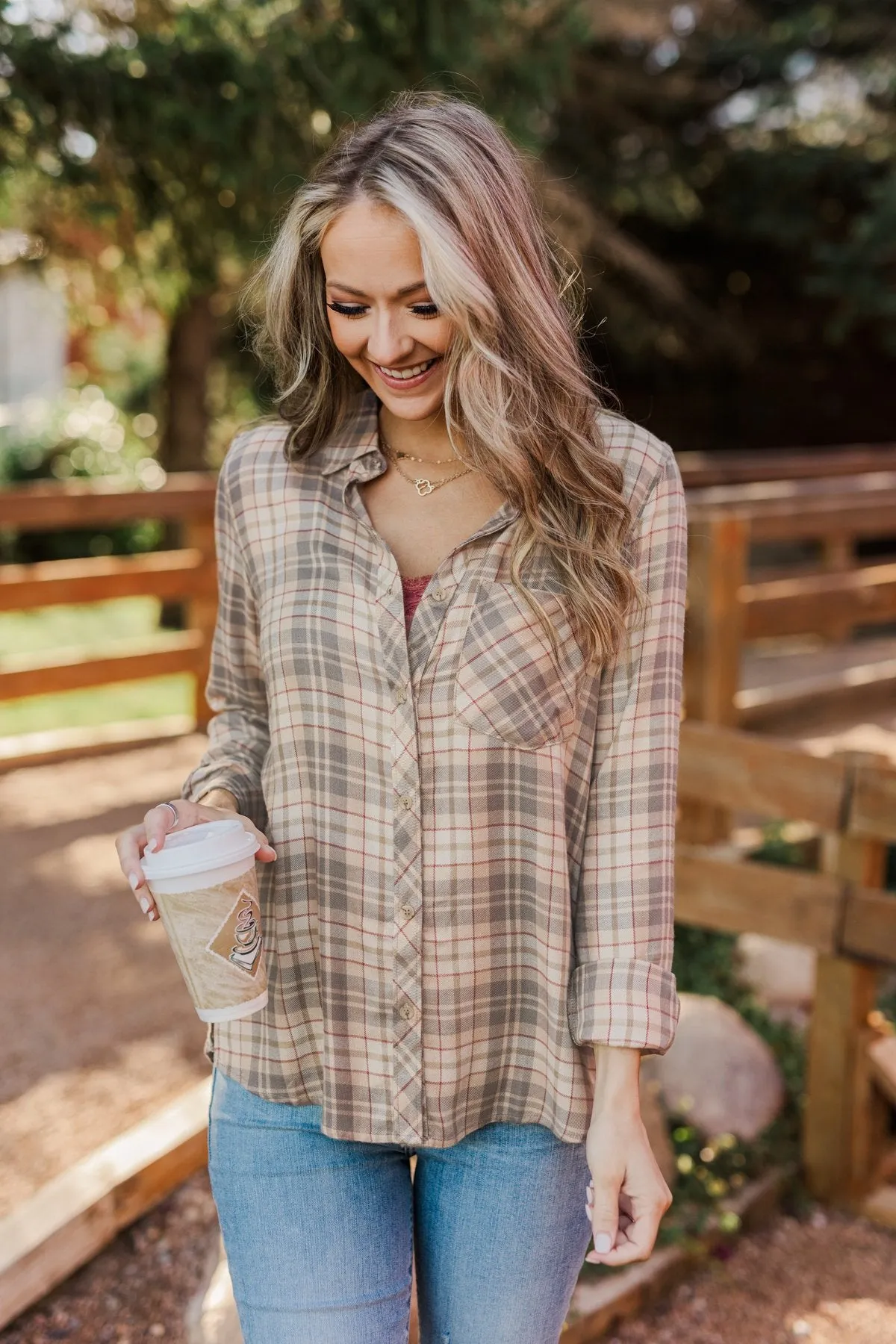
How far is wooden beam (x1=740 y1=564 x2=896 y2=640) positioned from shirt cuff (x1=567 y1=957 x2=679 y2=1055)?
3.01m

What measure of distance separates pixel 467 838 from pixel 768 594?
386cm

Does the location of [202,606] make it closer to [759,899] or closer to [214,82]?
[214,82]

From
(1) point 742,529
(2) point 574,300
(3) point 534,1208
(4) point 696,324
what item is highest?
(4) point 696,324

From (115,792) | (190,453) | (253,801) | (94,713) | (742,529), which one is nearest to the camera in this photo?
(253,801)

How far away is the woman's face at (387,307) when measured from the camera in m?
1.48

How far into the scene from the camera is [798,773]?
315 cm

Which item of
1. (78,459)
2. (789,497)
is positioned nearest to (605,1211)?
(789,497)

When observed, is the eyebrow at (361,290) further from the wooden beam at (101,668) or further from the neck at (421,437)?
the wooden beam at (101,668)

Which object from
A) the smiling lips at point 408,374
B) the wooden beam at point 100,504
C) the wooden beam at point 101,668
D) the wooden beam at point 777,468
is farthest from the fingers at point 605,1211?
the wooden beam at point 101,668

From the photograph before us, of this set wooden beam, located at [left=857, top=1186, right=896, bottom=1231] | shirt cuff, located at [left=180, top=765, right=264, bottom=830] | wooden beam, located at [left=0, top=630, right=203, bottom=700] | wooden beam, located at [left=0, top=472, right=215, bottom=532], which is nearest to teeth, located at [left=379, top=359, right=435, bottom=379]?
shirt cuff, located at [left=180, top=765, right=264, bottom=830]

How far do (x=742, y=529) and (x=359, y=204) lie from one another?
Answer: 300 centimetres

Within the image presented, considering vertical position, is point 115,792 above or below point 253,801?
below

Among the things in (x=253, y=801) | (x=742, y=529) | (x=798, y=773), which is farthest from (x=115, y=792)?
(x=253, y=801)

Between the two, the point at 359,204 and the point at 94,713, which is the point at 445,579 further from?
the point at 94,713
